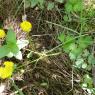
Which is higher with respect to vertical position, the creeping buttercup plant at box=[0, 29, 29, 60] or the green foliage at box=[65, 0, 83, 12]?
the green foliage at box=[65, 0, 83, 12]

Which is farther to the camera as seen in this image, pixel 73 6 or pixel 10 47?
pixel 73 6

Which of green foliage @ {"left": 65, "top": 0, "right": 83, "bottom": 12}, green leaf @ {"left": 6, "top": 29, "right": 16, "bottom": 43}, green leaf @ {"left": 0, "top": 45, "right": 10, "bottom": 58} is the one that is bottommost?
Result: green leaf @ {"left": 0, "top": 45, "right": 10, "bottom": 58}

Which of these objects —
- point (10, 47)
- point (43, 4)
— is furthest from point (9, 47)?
point (43, 4)

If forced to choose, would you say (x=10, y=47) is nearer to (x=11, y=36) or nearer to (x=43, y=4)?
(x=11, y=36)

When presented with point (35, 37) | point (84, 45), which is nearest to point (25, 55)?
point (35, 37)

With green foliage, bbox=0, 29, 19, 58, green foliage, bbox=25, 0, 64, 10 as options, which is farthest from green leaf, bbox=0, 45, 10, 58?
green foliage, bbox=25, 0, 64, 10

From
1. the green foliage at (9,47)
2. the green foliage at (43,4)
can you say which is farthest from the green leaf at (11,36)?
the green foliage at (43,4)

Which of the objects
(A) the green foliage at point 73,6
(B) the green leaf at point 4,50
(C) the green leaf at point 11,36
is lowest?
(B) the green leaf at point 4,50

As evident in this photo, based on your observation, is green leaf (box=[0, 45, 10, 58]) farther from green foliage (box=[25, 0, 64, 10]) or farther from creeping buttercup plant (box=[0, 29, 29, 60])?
green foliage (box=[25, 0, 64, 10])

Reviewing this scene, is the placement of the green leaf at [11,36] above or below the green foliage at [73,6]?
below

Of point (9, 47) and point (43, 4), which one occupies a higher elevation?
point (43, 4)

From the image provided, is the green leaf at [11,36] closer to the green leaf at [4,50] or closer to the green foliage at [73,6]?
the green leaf at [4,50]
